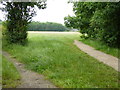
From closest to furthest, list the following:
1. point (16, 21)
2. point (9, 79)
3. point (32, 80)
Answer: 1. point (9, 79)
2. point (32, 80)
3. point (16, 21)

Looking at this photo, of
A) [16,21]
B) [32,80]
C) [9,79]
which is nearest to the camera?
[9,79]

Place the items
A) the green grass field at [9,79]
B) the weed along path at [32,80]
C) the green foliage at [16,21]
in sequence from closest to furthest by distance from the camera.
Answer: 1. the green grass field at [9,79]
2. the weed along path at [32,80]
3. the green foliage at [16,21]

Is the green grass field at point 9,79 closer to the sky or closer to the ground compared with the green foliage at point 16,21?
closer to the ground

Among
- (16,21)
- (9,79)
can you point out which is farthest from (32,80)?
(16,21)

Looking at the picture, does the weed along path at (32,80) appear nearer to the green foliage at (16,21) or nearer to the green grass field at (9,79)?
the green grass field at (9,79)

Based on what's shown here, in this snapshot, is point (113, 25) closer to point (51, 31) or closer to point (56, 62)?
point (56, 62)

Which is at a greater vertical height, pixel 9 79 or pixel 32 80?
pixel 9 79

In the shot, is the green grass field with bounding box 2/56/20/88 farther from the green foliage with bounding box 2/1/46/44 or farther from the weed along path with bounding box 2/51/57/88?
the green foliage with bounding box 2/1/46/44

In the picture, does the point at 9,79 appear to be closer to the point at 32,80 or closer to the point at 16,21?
the point at 32,80


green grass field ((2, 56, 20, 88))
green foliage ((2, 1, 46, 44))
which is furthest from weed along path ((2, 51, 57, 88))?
green foliage ((2, 1, 46, 44))

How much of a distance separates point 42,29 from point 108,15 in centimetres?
1694

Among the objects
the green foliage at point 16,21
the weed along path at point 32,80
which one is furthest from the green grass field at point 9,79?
the green foliage at point 16,21

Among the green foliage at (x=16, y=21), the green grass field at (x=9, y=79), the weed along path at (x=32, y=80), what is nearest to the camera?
the green grass field at (x=9, y=79)

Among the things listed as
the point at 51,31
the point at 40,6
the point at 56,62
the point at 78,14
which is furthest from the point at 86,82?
the point at 51,31
